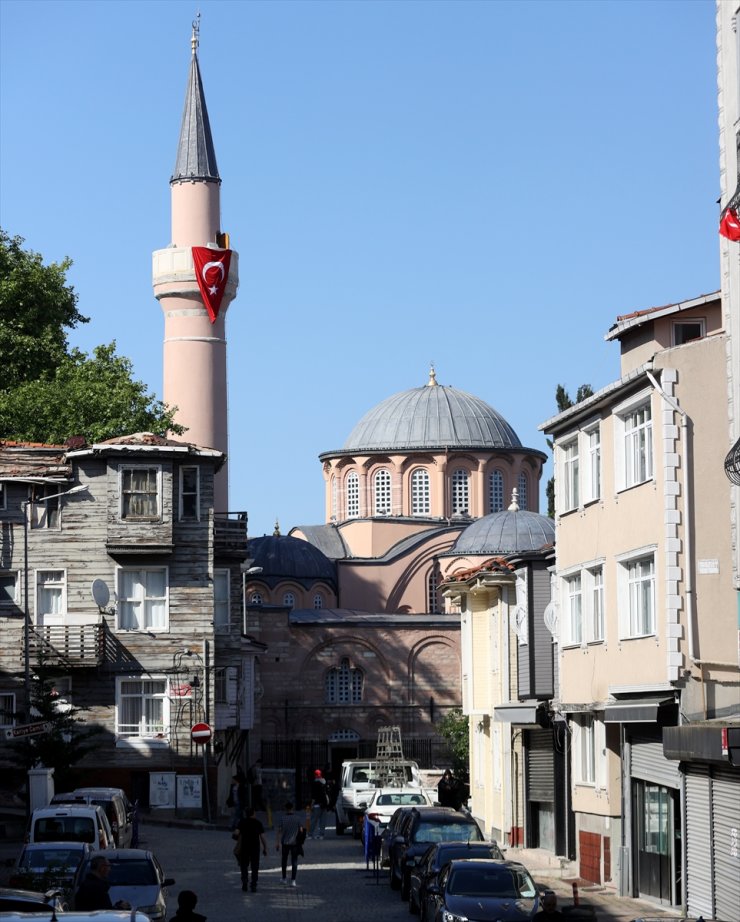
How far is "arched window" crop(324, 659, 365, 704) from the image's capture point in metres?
70.9

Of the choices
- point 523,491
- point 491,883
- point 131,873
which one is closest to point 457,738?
→ point 523,491

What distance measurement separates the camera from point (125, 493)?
41.9 m

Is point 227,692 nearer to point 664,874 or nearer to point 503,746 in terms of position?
point 503,746

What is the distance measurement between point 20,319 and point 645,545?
99.1 feet

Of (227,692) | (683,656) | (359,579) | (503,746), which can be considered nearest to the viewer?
(683,656)

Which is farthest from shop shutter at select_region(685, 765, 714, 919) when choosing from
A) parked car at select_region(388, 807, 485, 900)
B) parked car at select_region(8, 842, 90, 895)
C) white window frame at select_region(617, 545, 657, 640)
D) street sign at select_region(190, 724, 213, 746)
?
street sign at select_region(190, 724, 213, 746)

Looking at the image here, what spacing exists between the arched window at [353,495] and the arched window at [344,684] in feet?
39.0

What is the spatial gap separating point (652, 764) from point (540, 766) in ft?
29.4

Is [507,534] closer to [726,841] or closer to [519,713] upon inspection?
[519,713]

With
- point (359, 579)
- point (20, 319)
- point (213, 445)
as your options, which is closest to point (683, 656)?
point (20, 319)

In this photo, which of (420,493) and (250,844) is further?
(420,493)

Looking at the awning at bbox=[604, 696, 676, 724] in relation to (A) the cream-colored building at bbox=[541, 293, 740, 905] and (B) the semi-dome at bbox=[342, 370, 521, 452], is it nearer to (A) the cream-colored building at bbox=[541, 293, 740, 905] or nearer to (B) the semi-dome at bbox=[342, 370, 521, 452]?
(A) the cream-colored building at bbox=[541, 293, 740, 905]

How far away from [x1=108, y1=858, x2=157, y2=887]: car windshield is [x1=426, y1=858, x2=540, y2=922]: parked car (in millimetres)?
3301

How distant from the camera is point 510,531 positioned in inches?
2913
